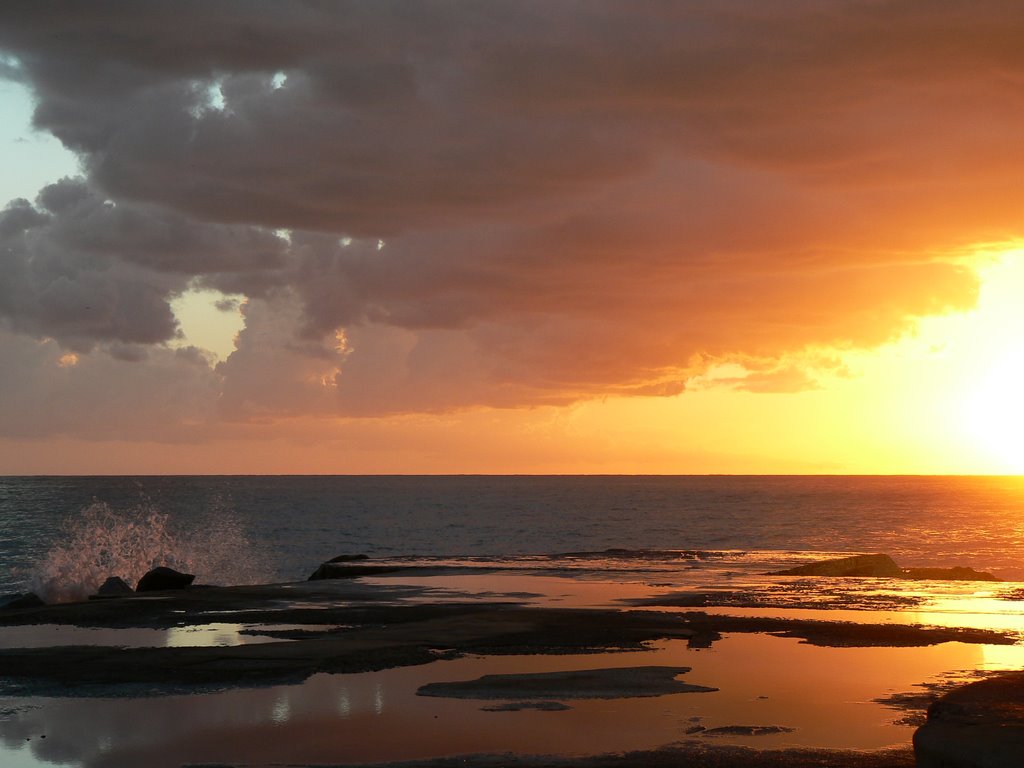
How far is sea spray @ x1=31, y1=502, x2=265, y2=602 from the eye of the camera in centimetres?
4294

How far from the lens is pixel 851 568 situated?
40.1 metres

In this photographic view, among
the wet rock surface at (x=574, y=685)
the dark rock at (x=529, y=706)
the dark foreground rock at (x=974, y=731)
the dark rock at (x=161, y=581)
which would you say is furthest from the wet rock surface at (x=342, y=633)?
the dark foreground rock at (x=974, y=731)

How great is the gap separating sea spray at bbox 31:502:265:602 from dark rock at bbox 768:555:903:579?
85.5 ft

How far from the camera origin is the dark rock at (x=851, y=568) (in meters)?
39.6

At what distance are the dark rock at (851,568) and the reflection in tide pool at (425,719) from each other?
21.2m

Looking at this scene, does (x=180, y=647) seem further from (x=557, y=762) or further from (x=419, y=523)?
(x=419, y=523)

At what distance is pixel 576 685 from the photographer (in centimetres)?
1650

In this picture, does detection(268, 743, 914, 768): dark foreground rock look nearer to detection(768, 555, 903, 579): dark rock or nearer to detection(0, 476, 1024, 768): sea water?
detection(0, 476, 1024, 768): sea water

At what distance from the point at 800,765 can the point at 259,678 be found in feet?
29.1

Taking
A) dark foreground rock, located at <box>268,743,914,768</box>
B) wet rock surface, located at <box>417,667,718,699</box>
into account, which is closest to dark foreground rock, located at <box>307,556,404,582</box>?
wet rock surface, located at <box>417,667,718,699</box>

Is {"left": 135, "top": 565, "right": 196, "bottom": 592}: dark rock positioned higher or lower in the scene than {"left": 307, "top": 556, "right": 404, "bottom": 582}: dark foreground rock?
higher

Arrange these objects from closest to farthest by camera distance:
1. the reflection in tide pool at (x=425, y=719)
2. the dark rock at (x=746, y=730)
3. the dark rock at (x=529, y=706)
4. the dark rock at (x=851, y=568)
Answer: the reflection in tide pool at (x=425, y=719) < the dark rock at (x=746, y=730) < the dark rock at (x=529, y=706) < the dark rock at (x=851, y=568)

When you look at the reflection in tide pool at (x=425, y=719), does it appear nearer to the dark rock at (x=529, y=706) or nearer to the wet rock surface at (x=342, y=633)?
the dark rock at (x=529, y=706)

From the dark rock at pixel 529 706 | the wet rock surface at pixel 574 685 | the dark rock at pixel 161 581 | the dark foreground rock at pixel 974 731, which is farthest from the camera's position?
the dark rock at pixel 161 581
